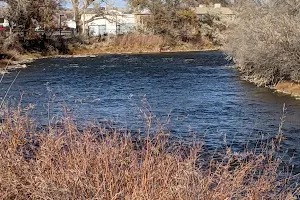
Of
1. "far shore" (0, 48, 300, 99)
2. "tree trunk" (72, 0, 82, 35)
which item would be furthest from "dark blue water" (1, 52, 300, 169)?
"tree trunk" (72, 0, 82, 35)

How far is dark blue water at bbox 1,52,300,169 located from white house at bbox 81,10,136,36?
1244 inches

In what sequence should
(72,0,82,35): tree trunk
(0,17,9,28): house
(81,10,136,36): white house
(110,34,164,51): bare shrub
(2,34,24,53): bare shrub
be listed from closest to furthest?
1. (2,34,24,53): bare shrub
2. (0,17,9,28): house
3. (110,34,164,51): bare shrub
4. (72,0,82,35): tree trunk
5. (81,10,136,36): white house

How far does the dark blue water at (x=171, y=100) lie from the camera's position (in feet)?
45.1

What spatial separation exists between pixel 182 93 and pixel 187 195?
17.7 m

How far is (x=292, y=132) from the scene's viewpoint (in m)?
14.2

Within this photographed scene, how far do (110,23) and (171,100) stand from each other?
49661mm

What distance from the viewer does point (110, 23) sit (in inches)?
2697

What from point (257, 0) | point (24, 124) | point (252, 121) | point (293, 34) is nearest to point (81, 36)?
point (257, 0)

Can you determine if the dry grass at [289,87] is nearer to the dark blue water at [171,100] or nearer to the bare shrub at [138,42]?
the dark blue water at [171,100]

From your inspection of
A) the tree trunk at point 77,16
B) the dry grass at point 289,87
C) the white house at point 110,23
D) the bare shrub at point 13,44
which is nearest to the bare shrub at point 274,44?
the dry grass at point 289,87

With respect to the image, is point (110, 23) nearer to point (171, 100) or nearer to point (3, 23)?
point (3, 23)

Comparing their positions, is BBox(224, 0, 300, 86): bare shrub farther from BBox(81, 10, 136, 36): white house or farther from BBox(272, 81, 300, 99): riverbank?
BBox(81, 10, 136, 36): white house

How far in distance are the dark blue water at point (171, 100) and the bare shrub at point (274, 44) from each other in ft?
4.10

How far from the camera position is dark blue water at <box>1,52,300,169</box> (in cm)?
1373
